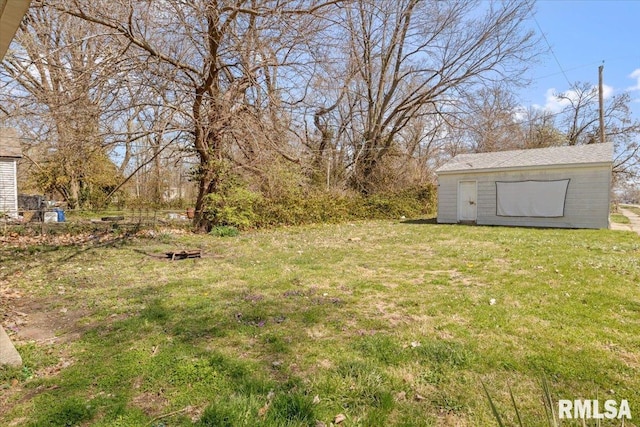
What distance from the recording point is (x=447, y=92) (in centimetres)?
1797

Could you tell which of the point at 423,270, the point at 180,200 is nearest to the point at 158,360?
the point at 423,270

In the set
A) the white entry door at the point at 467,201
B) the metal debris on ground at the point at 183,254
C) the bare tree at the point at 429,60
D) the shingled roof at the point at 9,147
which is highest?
the bare tree at the point at 429,60

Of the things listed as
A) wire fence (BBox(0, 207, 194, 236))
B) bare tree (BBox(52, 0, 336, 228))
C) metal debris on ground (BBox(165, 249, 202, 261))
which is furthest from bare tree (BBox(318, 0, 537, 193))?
metal debris on ground (BBox(165, 249, 202, 261))

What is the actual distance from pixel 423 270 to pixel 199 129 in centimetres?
730

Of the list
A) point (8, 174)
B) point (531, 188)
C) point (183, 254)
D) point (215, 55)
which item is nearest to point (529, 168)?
point (531, 188)

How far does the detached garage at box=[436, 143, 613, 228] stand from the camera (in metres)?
11.9

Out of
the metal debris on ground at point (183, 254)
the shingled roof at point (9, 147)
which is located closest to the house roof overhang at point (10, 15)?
the metal debris on ground at point (183, 254)

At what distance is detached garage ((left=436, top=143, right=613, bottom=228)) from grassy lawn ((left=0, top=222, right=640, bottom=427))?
657cm

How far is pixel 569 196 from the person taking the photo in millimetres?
12328

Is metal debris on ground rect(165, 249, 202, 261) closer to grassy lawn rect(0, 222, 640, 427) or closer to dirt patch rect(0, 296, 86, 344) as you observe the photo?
grassy lawn rect(0, 222, 640, 427)

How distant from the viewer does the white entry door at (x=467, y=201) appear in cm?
1472

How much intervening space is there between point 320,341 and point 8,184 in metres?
17.9

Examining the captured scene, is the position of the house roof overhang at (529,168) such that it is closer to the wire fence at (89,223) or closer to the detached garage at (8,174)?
the wire fence at (89,223)

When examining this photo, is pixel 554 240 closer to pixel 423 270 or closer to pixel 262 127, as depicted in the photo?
pixel 423 270
